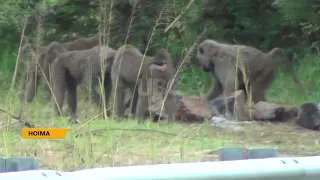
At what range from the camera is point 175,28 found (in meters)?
10.9

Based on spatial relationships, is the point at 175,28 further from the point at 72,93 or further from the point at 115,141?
the point at 115,141

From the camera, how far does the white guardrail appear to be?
2973 millimetres

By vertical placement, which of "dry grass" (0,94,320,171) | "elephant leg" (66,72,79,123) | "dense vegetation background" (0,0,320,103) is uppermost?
"dense vegetation background" (0,0,320,103)

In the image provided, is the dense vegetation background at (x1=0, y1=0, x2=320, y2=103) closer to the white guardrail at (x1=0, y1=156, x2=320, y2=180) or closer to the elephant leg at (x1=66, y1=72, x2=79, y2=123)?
the elephant leg at (x1=66, y1=72, x2=79, y2=123)

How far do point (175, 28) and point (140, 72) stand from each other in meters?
1.45

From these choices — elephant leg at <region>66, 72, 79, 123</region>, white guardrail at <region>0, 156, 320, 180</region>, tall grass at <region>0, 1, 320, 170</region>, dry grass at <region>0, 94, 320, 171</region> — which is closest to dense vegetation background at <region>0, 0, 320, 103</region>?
elephant leg at <region>66, 72, 79, 123</region>

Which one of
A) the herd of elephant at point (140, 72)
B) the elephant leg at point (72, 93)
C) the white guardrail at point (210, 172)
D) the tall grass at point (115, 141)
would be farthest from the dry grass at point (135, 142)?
the white guardrail at point (210, 172)

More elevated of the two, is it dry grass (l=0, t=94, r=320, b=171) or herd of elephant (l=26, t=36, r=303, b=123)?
herd of elephant (l=26, t=36, r=303, b=123)

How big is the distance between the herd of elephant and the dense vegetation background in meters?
0.25

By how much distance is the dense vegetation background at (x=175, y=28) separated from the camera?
8969 mm

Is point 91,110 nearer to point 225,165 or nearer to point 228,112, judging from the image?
point 228,112

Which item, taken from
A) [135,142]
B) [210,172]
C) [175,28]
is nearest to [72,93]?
[175,28]

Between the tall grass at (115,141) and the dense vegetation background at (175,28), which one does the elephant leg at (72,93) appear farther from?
the dense vegetation background at (175,28)

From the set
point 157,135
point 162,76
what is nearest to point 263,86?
point 162,76
